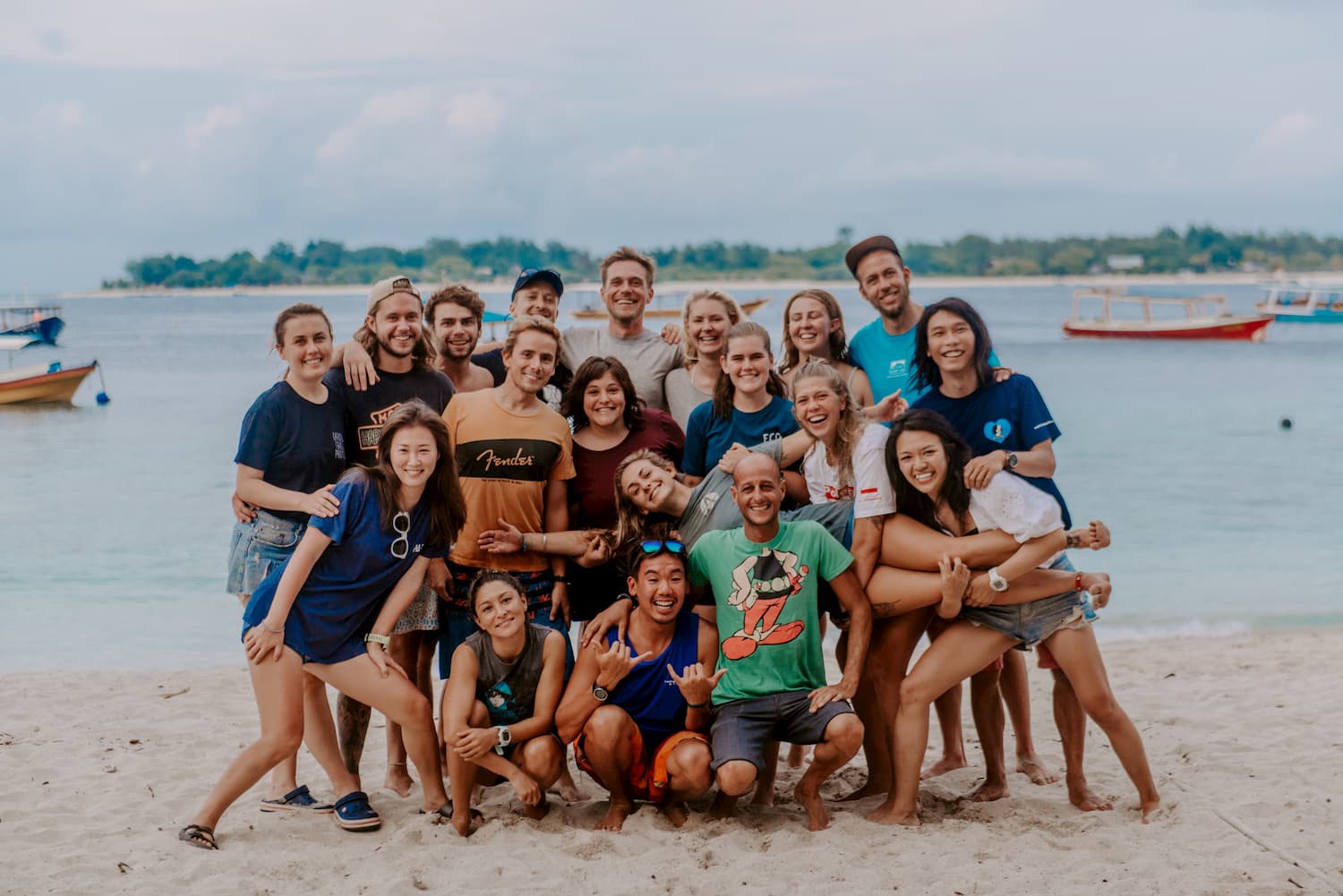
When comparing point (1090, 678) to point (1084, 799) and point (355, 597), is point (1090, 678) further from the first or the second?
point (355, 597)

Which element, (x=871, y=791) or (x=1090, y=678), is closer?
(x=1090, y=678)

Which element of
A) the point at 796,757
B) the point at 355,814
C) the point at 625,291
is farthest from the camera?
the point at 625,291

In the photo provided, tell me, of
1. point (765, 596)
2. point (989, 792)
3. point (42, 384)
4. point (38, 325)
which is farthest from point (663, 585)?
point (38, 325)

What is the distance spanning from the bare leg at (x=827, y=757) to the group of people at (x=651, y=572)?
0.01m

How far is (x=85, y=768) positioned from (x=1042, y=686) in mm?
5450

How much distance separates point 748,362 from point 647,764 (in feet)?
5.52

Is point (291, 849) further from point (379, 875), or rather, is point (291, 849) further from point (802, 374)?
point (802, 374)

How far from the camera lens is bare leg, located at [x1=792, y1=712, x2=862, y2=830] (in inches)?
168

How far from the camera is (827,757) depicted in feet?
14.3

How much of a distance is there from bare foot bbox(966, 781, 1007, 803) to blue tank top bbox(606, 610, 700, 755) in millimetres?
1374

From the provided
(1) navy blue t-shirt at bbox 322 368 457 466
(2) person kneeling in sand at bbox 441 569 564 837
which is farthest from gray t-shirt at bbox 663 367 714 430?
(2) person kneeling in sand at bbox 441 569 564 837

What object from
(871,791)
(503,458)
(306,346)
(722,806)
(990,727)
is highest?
(306,346)

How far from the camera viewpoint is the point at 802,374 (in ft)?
15.0

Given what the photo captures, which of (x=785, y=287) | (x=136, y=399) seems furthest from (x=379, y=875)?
(x=785, y=287)
